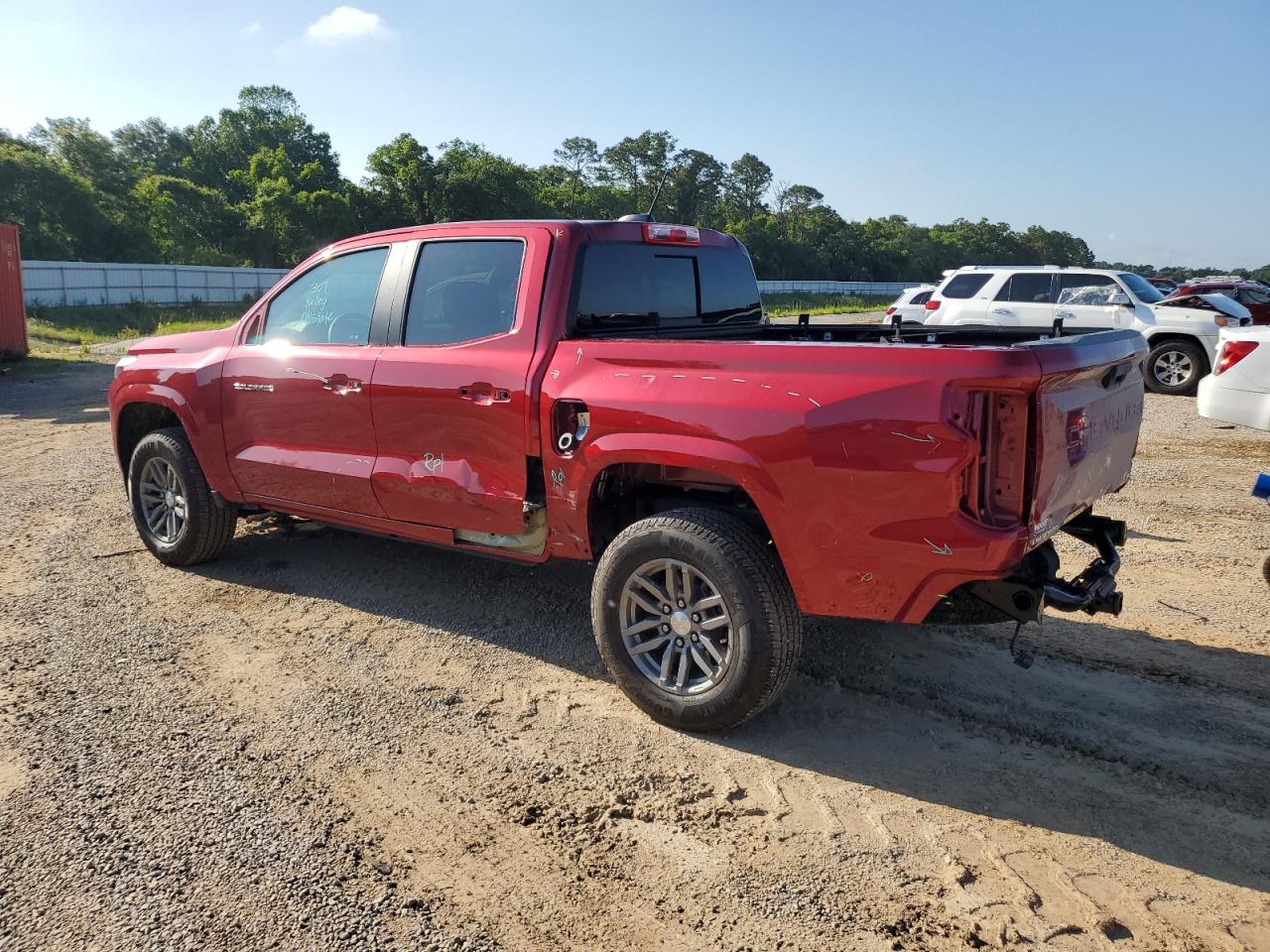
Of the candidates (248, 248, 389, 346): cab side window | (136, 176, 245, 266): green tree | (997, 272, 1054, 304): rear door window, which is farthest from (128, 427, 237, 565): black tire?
(136, 176, 245, 266): green tree

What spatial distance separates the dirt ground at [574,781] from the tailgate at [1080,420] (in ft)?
3.06

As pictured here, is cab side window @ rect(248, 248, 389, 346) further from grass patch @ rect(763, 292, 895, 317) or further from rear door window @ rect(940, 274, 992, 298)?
grass patch @ rect(763, 292, 895, 317)

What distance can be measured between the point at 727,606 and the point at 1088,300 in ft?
41.9

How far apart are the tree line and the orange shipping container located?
28357mm

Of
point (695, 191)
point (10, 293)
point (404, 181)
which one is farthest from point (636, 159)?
point (10, 293)

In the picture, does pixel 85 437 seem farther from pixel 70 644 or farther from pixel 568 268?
pixel 568 268

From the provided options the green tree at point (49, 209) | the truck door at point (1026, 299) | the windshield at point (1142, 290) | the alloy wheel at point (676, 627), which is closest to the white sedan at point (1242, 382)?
the alloy wheel at point (676, 627)

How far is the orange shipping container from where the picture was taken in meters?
17.3

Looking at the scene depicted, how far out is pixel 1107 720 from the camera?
3742mm

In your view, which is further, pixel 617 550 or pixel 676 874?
pixel 617 550

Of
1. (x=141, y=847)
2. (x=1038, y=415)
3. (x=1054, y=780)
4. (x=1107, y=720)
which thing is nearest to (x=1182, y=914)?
(x=1054, y=780)

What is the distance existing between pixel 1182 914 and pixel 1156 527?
4673mm

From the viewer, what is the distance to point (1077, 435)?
10.6 feet

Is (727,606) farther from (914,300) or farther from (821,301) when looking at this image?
(821,301)
